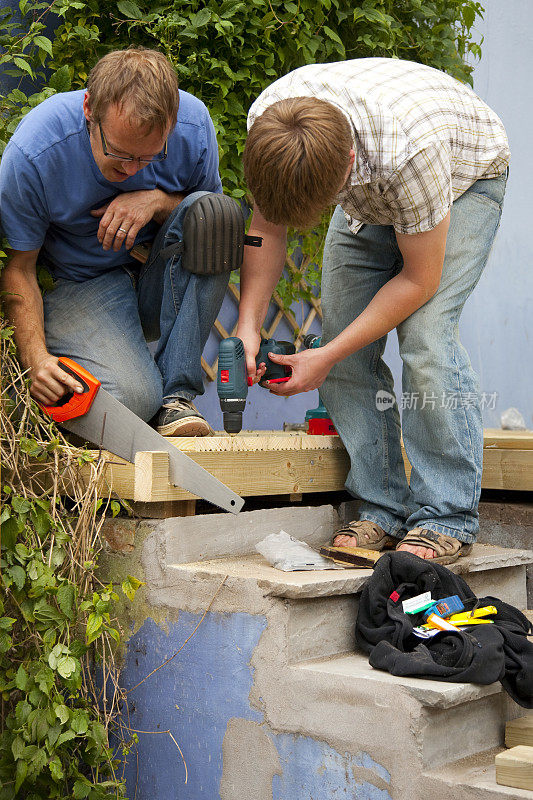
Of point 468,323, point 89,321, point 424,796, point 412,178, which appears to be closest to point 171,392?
point 89,321

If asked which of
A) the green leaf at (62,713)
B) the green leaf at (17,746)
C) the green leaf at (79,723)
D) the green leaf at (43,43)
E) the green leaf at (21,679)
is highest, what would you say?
the green leaf at (43,43)

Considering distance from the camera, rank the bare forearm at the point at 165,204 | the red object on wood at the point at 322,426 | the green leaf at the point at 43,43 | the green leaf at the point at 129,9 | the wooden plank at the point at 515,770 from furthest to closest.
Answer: the green leaf at the point at 129,9, the green leaf at the point at 43,43, the red object on wood at the point at 322,426, the bare forearm at the point at 165,204, the wooden plank at the point at 515,770

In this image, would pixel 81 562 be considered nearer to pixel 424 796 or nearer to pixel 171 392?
pixel 171 392

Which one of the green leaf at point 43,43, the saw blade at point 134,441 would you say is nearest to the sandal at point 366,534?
the saw blade at point 134,441

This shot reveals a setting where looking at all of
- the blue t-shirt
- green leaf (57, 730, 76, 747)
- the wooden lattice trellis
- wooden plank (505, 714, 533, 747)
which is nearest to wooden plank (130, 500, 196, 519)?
green leaf (57, 730, 76, 747)

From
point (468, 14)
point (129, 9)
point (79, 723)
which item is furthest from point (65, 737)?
point (468, 14)

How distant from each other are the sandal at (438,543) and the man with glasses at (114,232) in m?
0.43

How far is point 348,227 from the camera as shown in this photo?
1.64 metres

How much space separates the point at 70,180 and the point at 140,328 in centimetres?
33

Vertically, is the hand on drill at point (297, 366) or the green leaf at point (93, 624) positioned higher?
the hand on drill at point (297, 366)

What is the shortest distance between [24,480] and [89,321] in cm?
37

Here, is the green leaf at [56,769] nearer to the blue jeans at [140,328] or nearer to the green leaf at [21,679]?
the green leaf at [21,679]

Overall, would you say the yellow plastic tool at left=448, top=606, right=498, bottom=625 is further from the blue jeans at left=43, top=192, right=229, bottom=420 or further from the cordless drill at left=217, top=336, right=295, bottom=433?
the blue jeans at left=43, top=192, right=229, bottom=420

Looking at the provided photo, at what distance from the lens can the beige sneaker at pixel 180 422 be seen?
149 cm
